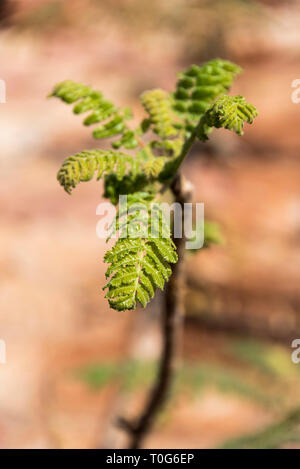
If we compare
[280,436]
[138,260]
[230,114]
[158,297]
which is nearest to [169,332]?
[280,436]

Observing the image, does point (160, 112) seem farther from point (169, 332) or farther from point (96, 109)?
point (169, 332)

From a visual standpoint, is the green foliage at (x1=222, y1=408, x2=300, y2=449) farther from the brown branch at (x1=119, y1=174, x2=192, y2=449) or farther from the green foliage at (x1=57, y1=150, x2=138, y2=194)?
the green foliage at (x1=57, y1=150, x2=138, y2=194)

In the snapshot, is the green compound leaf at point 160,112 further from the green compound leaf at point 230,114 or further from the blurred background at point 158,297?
the blurred background at point 158,297

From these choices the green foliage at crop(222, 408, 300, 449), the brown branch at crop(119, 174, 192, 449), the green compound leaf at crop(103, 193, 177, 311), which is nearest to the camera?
the green compound leaf at crop(103, 193, 177, 311)

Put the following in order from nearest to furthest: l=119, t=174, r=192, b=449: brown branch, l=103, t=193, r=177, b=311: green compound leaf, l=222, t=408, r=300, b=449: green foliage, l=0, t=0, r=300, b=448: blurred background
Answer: l=103, t=193, r=177, b=311: green compound leaf
l=119, t=174, r=192, b=449: brown branch
l=222, t=408, r=300, b=449: green foliage
l=0, t=0, r=300, b=448: blurred background

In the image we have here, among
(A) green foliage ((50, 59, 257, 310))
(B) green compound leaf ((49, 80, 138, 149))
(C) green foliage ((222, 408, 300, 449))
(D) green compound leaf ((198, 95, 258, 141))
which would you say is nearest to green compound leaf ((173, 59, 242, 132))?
(A) green foliage ((50, 59, 257, 310))
